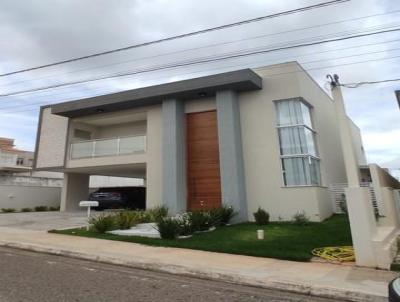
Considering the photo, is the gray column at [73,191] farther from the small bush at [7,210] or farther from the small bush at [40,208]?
the small bush at [7,210]

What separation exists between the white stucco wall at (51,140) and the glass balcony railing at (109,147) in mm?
805

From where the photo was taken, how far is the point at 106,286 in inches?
209

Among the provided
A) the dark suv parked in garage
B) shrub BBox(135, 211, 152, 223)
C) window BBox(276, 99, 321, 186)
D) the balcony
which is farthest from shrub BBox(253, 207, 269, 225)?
the balcony

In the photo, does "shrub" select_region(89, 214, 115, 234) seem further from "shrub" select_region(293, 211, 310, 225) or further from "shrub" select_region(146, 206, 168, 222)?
"shrub" select_region(293, 211, 310, 225)

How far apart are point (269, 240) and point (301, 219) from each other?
3.87 metres

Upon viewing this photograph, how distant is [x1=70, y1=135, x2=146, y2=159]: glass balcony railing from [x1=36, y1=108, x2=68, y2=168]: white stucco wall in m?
0.80

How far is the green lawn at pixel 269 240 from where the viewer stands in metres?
7.91

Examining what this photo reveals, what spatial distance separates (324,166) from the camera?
15.4 m

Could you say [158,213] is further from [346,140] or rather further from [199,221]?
[346,140]

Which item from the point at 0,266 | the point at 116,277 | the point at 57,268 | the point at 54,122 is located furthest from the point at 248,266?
the point at 54,122

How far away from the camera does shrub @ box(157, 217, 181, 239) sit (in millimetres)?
9951

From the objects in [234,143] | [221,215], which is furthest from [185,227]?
[234,143]

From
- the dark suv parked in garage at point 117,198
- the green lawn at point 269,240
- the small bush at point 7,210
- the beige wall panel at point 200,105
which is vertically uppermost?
the beige wall panel at point 200,105

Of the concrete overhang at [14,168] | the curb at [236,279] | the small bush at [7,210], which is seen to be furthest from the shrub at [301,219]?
the concrete overhang at [14,168]
